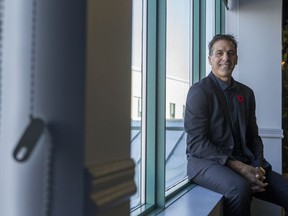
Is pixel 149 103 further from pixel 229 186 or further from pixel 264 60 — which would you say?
pixel 264 60

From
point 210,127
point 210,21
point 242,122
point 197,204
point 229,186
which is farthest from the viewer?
point 210,21

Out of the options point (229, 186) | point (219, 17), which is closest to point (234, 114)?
point (229, 186)

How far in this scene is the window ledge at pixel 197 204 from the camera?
183 cm

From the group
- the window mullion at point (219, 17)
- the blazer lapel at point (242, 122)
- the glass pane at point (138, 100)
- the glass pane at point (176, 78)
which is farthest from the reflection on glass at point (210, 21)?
the glass pane at point (138, 100)

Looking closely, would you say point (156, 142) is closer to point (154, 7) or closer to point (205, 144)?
point (205, 144)

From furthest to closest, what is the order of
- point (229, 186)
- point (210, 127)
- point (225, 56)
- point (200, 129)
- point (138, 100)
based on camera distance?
1. point (225, 56)
2. point (210, 127)
3. point (200, 129)
4. point (229, 186)
5. point (138, 100)

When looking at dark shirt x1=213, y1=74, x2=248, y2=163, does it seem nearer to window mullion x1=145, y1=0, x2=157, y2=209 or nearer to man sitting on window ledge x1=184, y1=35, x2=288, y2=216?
man sitting on window ledge x1=184, y1=35, x2=288, y2=216

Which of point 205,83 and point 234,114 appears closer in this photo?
point 205,83

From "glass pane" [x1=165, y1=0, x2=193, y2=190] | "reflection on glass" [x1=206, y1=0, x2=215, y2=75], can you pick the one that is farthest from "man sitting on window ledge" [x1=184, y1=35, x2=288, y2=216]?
"reflection on glass" [x1=206, y1=0, x2=215, y2=75]

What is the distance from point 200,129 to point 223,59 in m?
0.62

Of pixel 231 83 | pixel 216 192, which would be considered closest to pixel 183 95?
pixel 231 83

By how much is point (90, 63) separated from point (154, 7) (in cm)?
138

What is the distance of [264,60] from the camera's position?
377 centimetres

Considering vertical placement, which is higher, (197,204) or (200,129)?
(200,129)
